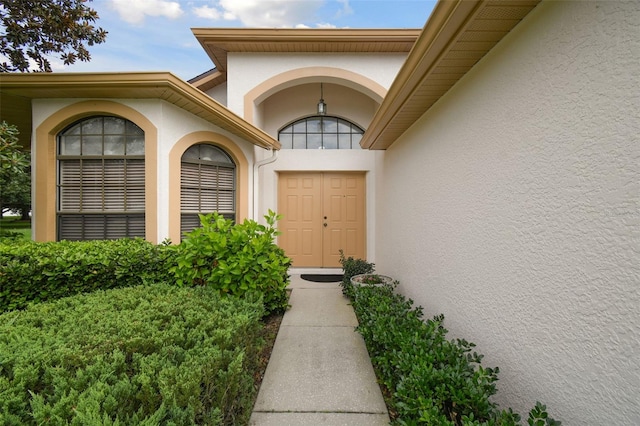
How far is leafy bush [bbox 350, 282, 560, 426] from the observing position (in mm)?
1480

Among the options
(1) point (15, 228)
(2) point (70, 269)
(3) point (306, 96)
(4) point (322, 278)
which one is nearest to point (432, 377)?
(2) point (70, 269)

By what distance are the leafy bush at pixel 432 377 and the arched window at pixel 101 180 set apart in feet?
13.8

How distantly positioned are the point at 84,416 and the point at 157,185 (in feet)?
12.7

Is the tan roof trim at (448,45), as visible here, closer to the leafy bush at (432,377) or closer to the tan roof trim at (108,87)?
the leafy bush at (432,377)

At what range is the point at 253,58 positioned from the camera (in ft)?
19.8

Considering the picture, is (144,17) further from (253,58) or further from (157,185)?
(157,185)

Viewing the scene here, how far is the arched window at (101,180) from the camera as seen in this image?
432 cm

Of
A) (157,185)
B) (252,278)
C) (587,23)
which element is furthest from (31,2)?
(587,23)

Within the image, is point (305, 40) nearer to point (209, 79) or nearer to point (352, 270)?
point (209, 79)

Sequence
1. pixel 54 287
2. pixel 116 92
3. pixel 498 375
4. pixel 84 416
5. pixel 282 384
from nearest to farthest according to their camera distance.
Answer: pixel 84 416, pixel 498 375, pixel 282 384, pixel 54 287, pixel 116 92

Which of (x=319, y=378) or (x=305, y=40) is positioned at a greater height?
(x=305, y=40)

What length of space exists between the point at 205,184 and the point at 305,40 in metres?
3.77

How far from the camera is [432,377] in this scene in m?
1.69

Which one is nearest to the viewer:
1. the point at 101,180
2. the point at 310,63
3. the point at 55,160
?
the point at 55,160
